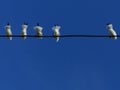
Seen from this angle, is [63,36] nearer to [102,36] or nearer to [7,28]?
[102,36]

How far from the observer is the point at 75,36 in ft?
90.4

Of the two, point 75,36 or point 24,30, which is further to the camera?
point 24,30

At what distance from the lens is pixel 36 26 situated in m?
35.8

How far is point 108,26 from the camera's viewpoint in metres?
35.7

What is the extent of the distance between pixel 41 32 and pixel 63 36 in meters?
6.78

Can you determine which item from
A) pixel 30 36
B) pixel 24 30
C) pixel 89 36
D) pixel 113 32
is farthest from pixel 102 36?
pixel 24 30

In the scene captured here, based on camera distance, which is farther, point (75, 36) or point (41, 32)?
point (41, 32)

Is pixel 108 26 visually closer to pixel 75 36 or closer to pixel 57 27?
pixel 57 27

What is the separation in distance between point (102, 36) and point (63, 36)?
1.89 m

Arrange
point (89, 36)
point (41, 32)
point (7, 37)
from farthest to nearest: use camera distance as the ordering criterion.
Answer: point (41, 32)
point (7, 37)
point (89, 36)

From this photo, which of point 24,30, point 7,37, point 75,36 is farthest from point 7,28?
point 75,36

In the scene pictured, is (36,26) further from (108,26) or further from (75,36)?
(75,36)

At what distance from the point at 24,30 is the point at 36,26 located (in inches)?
35.5

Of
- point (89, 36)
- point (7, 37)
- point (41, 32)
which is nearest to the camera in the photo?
point (89, 36)
